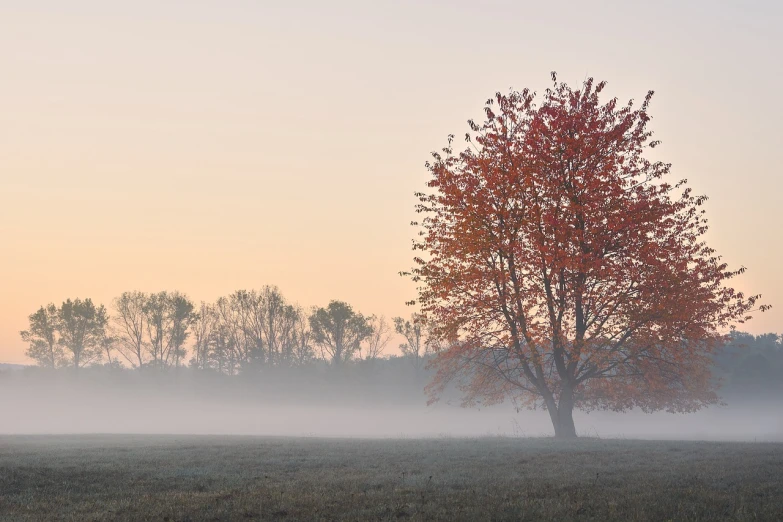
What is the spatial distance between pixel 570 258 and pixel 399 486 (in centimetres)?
1750

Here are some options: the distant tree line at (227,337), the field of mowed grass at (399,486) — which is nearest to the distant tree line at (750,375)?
the distant tree line at (227,337)

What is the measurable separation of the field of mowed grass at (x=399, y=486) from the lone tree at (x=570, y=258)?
9751mm

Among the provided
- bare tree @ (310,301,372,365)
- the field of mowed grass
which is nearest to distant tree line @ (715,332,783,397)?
bare tree @ (310,301,372,365)

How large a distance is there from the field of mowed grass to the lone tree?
32.0ft

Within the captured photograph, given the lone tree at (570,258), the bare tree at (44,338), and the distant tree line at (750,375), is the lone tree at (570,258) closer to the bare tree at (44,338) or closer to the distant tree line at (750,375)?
the distant tree line at (750,375)

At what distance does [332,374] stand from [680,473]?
98.3 meters

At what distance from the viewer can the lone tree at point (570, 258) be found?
29656 mm

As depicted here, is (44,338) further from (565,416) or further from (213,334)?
(565,416)

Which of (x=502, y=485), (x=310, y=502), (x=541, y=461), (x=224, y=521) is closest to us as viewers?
(x=224, y=521)

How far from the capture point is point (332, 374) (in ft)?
366

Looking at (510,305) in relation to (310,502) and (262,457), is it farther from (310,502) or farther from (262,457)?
(310,502)

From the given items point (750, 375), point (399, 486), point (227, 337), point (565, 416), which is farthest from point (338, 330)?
point (399, 486)

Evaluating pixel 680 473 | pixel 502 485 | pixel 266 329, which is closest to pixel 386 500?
pixel 502 485

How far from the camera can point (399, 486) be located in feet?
45.7
